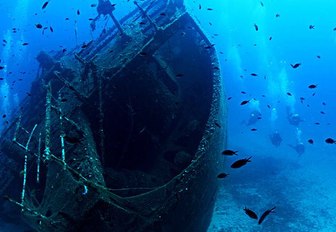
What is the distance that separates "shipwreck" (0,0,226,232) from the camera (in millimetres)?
4234

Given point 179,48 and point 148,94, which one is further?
point 179,48

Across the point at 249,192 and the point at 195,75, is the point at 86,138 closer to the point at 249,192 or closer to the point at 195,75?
the point at 195,75

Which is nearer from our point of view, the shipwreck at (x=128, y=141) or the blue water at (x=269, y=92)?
the shipwreck at (x=128, y=141)

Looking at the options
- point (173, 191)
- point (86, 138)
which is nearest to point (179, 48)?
point (86, 138)

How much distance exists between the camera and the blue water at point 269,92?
13.4 m

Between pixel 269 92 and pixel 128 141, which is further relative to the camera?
pixel 269 92

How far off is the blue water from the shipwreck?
209 centimetres

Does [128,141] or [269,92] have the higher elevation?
[128,141]

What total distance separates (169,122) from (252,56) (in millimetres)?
59445

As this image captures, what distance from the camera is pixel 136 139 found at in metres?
7.34

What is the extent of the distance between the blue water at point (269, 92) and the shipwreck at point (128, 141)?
209 cm

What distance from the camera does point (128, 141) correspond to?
Result: 6.82 meters

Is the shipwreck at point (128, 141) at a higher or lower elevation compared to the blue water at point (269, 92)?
higher

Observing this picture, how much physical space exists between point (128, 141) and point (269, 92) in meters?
54.8
